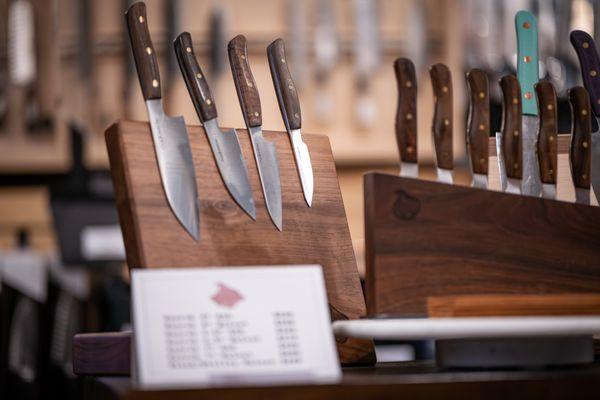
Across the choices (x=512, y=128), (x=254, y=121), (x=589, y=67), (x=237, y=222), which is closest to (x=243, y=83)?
(x=254, y=121)

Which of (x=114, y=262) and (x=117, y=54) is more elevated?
(x=117, y=54)

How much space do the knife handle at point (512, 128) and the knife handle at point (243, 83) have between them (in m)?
0.22

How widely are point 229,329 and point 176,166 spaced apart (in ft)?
0.71

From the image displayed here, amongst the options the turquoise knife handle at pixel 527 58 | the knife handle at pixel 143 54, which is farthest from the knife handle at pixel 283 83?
the turquoise knife handle at pixel 527 58

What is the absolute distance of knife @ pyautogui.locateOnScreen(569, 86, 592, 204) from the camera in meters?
1.04

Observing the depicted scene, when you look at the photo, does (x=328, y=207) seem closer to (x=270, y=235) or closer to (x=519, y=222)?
(x=270, y=235)

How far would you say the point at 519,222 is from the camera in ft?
3.11

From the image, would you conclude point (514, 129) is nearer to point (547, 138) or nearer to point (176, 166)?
point (547, 138)

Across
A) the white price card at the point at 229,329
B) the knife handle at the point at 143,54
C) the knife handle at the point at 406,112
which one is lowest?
the white price card at the point at 229,329

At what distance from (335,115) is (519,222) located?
258 cm

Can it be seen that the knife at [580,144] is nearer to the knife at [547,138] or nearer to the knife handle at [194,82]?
the knife at [547,138]

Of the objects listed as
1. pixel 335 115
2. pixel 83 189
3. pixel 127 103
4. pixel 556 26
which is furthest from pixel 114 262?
pixel 556 26

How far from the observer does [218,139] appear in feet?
3.34

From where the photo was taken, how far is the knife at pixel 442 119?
3.22 feet
